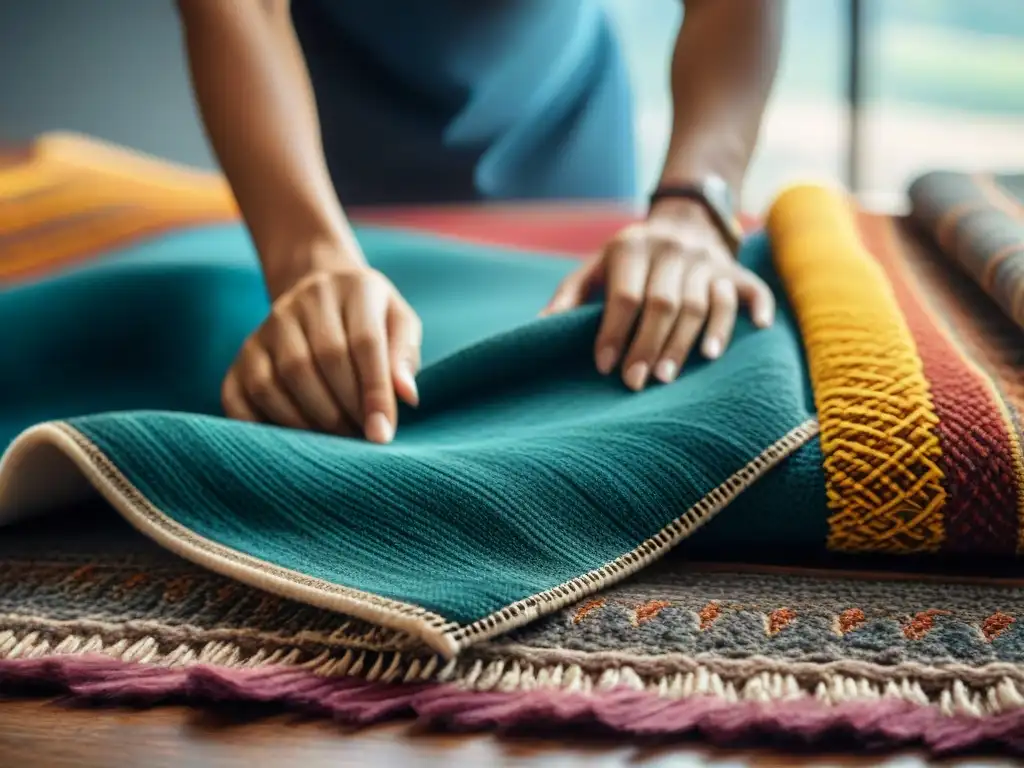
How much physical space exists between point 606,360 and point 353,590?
0.22m

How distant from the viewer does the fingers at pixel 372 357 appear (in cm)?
48

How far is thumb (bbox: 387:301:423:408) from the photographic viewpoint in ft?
1.64

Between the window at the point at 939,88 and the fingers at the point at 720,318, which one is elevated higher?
the window at the point at 939,88

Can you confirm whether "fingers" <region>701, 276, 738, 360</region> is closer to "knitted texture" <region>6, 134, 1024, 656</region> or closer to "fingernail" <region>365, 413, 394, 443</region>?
"knitted texture" <region>6, 134, 1024, 656</region>

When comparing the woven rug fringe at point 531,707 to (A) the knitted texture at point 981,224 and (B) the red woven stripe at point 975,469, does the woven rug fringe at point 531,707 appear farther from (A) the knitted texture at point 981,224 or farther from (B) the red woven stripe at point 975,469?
(A) the knitted texture at point 981,224

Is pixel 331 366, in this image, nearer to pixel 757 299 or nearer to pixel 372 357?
pixel 372 357

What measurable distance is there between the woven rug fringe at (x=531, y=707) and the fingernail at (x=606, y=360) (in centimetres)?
23

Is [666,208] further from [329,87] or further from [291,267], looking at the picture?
[329,87]

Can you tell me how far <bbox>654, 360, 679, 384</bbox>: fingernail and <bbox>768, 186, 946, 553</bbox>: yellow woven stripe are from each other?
0.07 meters

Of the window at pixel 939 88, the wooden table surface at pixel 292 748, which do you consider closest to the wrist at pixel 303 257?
the wooden table surface at pixel 292 748

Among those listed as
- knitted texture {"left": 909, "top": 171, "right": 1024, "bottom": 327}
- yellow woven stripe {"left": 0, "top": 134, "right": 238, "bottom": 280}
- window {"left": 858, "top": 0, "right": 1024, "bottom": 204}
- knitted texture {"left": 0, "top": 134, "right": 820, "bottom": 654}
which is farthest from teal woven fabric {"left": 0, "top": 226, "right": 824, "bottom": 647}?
window {"left": 858, "top": 0, "right": 1024, "bottom": 204}

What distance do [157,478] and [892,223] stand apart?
2.12 feet

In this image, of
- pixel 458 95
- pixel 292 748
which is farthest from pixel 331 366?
pixel 458 95

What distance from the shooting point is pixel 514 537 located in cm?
39
